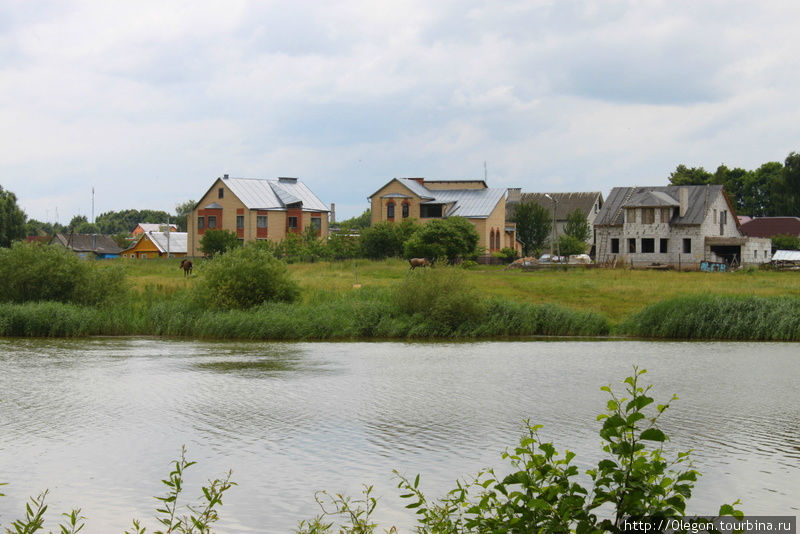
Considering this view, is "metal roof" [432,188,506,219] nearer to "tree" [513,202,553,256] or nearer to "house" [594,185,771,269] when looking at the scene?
"tree" [513,202,553,256]

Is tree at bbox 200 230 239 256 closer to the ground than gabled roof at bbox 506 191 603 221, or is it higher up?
closer to the ground

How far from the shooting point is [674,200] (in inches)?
3012

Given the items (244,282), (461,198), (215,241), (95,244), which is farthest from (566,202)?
(244,282)

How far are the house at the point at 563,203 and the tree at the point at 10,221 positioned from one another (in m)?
51.4

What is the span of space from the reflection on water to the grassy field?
9844 mm

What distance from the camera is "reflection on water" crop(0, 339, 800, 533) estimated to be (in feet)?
41.0

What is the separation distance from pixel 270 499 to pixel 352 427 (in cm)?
515

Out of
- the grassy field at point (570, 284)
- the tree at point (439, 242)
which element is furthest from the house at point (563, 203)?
the grassy field at point (570, 284)

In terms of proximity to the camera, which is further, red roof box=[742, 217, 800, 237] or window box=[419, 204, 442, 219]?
red roof box=[742, 217, 800, 237]

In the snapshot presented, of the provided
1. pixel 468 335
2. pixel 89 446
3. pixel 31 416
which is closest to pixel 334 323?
pixel 468 335

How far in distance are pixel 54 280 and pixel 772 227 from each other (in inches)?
3284

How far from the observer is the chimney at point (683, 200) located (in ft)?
248

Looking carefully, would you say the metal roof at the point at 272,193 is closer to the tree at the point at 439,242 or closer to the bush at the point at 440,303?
the tree at the point at 439,242

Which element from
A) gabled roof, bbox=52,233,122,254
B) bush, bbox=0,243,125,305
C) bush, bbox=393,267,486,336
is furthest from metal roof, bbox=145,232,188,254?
bush, bbox=393,267,486,336
